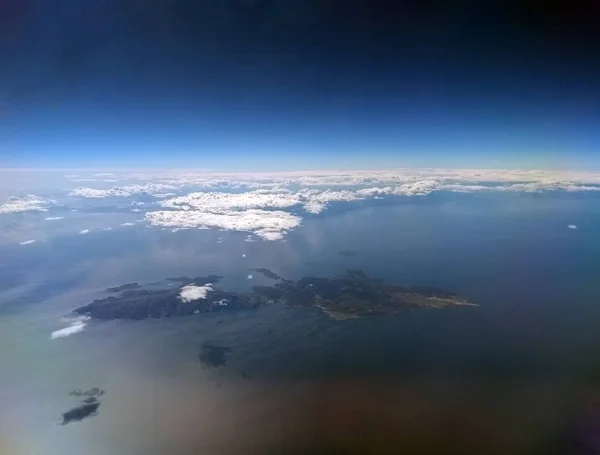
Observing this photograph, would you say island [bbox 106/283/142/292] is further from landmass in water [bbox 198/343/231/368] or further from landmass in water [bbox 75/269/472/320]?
landmass in water [bbox 198/343/231/368]

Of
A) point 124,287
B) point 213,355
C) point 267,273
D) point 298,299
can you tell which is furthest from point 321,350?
point 124,287

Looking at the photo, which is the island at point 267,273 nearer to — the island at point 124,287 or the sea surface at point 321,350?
the sea surface at point 321,350

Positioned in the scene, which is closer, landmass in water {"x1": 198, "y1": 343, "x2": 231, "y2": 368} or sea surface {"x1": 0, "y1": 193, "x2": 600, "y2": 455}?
sea surface {"x1": 0, "y1": 193, "x2": 600, "y2": 455}

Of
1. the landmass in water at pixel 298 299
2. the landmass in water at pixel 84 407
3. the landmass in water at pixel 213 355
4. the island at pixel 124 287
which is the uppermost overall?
the island at pixel 124 287

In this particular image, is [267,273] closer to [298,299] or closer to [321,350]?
[298,299]

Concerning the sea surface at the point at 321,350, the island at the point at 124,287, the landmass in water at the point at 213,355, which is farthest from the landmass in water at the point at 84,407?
the island at the point at 124,287

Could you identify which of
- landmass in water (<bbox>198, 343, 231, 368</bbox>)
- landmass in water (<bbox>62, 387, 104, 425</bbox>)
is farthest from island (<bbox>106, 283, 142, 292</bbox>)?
landmass in water (<bbox>62, 387, 104, 425</bbox>)

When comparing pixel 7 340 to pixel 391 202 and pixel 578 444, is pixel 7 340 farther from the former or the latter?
pixel 391 202

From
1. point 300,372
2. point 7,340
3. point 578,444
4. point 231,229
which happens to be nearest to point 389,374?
point 300,372
